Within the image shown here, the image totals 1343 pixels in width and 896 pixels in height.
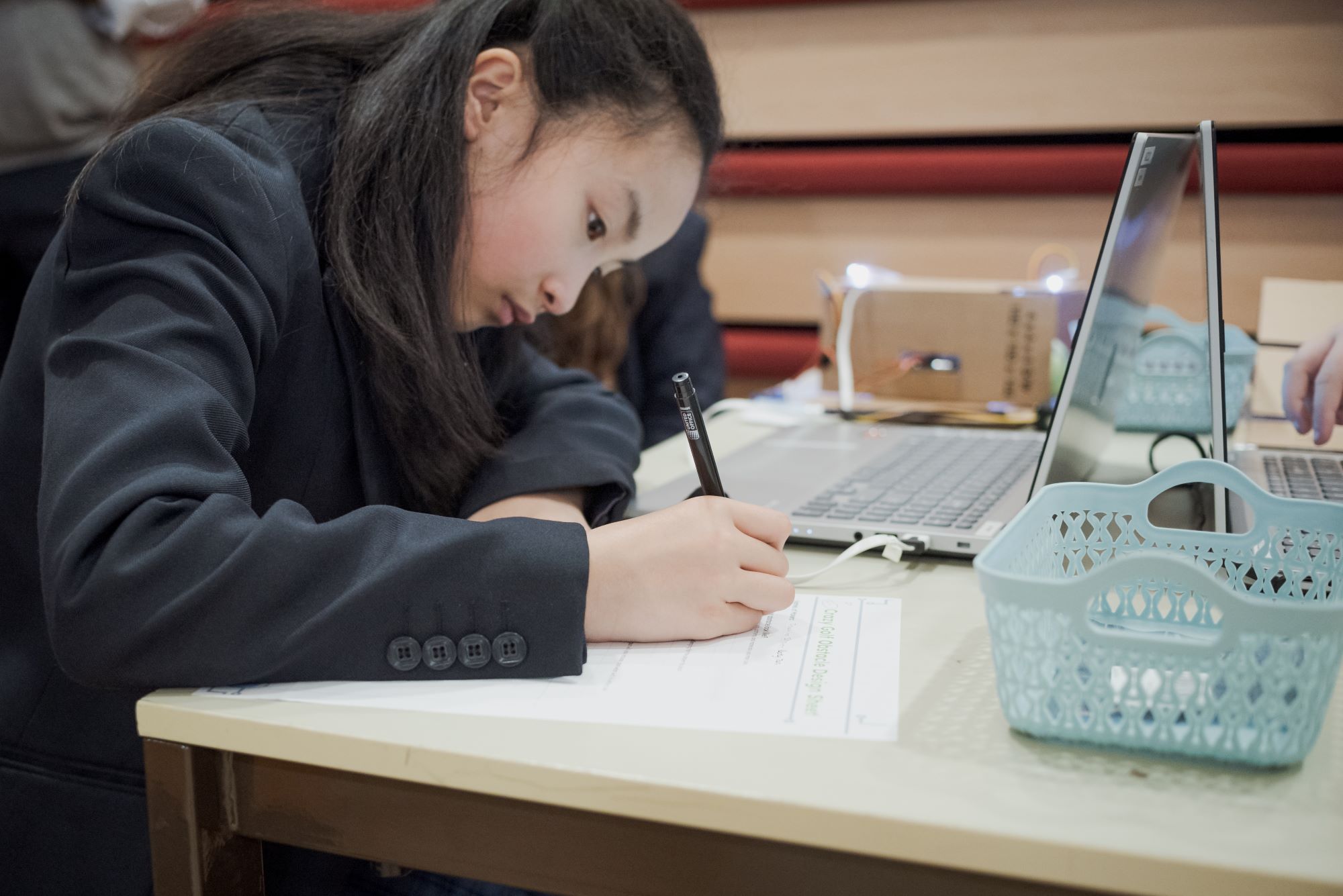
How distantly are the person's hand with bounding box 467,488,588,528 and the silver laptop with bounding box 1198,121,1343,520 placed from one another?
48 cm

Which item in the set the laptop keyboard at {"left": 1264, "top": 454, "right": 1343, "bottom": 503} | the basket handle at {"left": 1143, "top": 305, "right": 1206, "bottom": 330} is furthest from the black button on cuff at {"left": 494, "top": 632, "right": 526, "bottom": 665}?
the basket handle at {"left": 1143, "top": 305, "right": 1206, "bottom": 330}

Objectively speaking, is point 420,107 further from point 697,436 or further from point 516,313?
point 697,436

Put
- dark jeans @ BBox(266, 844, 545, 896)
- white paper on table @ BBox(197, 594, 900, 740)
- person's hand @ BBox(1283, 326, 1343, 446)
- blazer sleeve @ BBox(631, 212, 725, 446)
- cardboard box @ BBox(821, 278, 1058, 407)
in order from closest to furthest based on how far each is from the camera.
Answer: white paper on table @ BBox(197, 594, 900, 740) → dark jeans @ BBox(266, 844, 545, 896) → person's hand @ BBox(1283, 326, 1343, 446) → cardboard box @ BBox(821, 278, 1058, 407) → blazer sleeve @ BBox(631, 212, 725, 446)

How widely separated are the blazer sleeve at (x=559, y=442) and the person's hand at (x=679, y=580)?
0.23 m

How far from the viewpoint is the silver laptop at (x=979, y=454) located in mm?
782

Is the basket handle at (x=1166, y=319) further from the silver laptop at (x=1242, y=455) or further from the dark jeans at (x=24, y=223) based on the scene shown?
the dark jeans at (x=24, y=223)

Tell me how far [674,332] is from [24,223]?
117 cm

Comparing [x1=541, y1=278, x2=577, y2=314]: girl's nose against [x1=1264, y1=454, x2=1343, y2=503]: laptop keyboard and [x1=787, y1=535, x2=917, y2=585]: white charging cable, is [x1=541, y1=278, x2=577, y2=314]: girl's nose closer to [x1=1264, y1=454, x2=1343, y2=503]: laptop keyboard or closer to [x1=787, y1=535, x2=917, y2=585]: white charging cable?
[x1=787, y1=535, x2=917, y2=585]: white charging cable

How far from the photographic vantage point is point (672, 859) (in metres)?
0.51

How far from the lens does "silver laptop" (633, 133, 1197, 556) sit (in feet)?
2.56

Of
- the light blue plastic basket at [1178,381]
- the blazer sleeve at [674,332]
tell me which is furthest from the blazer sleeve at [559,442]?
the blazer sleeve at [674,332]

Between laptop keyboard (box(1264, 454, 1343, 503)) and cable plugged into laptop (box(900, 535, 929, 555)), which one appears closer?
cable plugged into laptop (box(900, 535, 929, 555))

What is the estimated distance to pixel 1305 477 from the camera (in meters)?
1.01

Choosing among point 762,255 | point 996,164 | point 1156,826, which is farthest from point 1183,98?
point 1156,826
